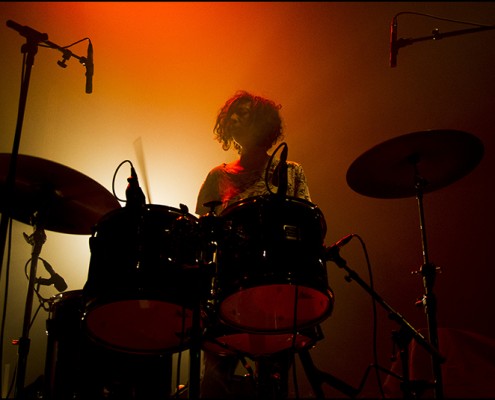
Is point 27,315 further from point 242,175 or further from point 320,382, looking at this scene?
point 320,382

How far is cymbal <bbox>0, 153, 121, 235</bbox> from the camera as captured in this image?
89.8 inches

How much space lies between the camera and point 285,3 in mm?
3605

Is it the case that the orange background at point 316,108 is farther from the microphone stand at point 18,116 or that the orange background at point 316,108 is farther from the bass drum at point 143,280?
the bass drum at point 143,280

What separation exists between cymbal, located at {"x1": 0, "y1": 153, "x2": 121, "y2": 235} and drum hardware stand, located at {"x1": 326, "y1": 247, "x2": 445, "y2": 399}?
41.4 inches

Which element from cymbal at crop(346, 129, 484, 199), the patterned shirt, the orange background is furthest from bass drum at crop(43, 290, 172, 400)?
cymbal at crop(346, 129, 484, 199)

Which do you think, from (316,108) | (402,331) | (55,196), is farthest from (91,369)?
(316,108)

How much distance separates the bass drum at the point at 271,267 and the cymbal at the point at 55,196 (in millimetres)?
724

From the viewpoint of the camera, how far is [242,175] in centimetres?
272

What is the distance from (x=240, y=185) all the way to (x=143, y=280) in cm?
103

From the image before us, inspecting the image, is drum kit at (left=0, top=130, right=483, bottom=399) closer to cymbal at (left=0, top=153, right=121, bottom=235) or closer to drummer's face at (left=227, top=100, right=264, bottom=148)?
cymbal at (left=0, top=153, right=121, bottom=235)

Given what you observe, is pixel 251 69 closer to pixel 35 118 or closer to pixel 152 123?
pixel 152 123

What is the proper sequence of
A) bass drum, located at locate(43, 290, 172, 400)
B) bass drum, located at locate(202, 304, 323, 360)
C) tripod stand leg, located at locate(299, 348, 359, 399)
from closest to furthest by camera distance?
1. tripod stand leg, located at locate(299, 348, 359, 399)
2. bass drum, located at locate(202, 304, 323, 360)
3. bass drum, located at locate(43, 290, 172, 400)

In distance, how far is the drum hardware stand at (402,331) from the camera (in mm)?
1963

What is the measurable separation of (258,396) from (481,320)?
2129 mm
